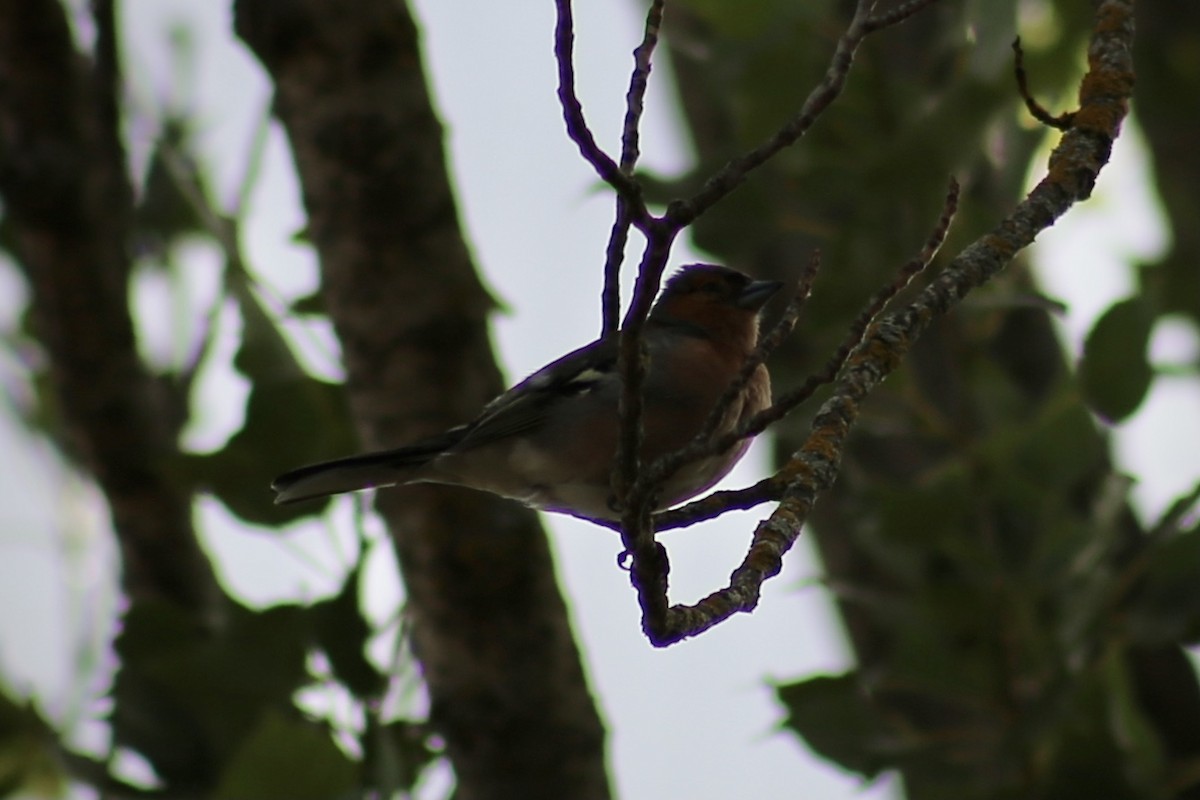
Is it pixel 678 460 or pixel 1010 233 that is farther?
pixel 1010 233

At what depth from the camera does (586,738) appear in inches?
171

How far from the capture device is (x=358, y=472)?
13.9 feet

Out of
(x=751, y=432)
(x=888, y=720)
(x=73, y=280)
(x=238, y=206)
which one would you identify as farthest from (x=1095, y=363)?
(x=73, y=280)

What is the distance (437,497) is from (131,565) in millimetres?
1618

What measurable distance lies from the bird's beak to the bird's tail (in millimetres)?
1586

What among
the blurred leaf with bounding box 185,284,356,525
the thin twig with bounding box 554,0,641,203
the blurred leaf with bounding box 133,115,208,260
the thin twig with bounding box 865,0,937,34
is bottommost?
the thin twig with bounding box 554,0,641,203

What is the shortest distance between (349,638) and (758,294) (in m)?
1.93

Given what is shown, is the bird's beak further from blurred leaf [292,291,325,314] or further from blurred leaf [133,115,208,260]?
blurred leaf [133,115,208,260]

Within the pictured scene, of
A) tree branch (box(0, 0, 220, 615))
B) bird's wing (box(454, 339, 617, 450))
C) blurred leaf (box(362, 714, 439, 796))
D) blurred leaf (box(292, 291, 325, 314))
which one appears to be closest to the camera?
blurred leaf (box(362, 714, 439, 796))

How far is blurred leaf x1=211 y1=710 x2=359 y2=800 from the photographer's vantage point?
3.98 metres

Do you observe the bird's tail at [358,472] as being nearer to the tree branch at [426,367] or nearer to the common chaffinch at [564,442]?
the common chaffinch at [564,442]

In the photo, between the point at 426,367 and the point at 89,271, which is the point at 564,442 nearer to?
the point at 426,367

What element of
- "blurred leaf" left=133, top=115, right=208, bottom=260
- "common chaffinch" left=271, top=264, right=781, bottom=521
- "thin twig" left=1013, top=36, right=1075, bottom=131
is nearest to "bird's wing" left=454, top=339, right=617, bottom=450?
"common chaffinch" left=271, top=264, right=781, bottom=521

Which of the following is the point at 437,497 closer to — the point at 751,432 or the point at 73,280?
the point at 73,280
